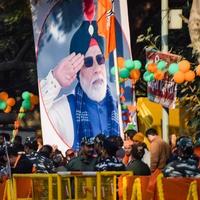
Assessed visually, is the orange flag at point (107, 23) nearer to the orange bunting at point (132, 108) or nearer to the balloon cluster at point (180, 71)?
the orange bunting at point (132, 108)

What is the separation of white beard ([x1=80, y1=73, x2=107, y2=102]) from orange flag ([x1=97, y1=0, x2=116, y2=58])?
2.14 ft

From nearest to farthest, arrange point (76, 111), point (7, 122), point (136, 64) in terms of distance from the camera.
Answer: point (136, 64) → point (76, 111) → point (7, 122)

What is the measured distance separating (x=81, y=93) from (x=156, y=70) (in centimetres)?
377

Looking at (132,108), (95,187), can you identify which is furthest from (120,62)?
(95,187)

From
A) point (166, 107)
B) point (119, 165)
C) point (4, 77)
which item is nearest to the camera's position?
point (119, 165)

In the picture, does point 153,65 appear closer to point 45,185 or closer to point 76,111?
point 76,111

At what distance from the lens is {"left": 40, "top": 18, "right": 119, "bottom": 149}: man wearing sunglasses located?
71.8ft

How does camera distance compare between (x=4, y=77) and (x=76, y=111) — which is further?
(x=4, y=77)

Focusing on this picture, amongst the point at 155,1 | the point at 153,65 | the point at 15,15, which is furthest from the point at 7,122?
the point at 153,65

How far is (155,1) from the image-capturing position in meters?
27.4

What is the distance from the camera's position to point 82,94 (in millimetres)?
22688

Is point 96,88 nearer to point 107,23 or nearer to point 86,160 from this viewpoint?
point 107,23

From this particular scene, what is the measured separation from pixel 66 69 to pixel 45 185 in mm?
8984

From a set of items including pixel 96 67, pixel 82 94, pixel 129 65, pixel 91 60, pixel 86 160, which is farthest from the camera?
pixel 82 94
